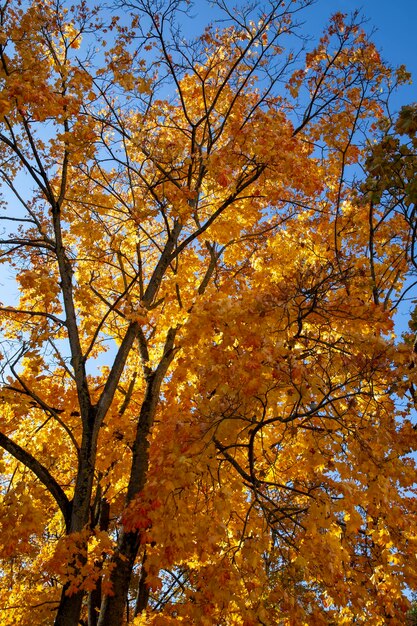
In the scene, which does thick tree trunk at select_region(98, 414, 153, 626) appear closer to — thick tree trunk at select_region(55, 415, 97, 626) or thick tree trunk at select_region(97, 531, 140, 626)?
thick tree trunk at select_region(97, 531, 140, 626)

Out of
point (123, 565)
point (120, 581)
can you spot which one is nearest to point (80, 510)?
point (123, 565)

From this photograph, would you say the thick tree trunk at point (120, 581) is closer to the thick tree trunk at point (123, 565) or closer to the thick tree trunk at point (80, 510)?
the thick tree trunk at point (123, 565)

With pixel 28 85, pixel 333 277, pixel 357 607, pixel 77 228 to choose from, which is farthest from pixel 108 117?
pixel 357 607

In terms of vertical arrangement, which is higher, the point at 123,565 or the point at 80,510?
the point at 80,510

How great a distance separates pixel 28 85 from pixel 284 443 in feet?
20.5

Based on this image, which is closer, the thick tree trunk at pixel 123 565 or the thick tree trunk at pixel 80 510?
the thick tree trunk at pixel 80 510

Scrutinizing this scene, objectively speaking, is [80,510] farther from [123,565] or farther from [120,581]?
[120,581]

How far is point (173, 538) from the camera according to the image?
4.81 m

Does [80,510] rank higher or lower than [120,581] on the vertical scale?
higher

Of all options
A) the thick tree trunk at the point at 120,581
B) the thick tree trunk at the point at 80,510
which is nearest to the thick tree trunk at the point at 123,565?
the thick tree trunk at the point at 120,581

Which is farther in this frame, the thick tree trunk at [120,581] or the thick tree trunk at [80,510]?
the thick tree trunk at [120,581]

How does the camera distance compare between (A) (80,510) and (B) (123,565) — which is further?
(B) (123,565)

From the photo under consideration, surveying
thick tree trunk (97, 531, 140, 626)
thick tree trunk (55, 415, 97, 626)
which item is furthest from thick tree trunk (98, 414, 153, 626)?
thick tree trunk (55, 415, 97, 626)

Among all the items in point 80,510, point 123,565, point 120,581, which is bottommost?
point 120,581
